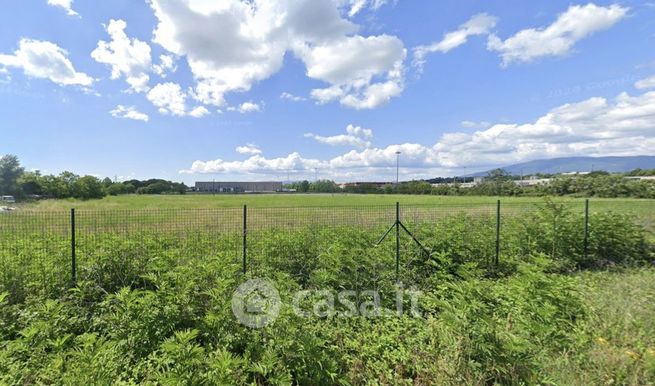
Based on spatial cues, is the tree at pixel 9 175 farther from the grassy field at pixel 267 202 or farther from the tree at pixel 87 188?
the grassy field at pixel 267 202

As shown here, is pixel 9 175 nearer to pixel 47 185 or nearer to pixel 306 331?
pixel 47 185

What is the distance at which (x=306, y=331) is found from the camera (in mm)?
3107

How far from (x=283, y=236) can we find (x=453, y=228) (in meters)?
3.98

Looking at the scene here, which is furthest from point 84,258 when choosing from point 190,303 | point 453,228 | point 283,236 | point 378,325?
point 453,228

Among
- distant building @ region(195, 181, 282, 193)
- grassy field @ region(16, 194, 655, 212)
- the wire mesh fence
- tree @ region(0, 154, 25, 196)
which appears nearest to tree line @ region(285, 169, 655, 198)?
grassy field @ region(16, 194, 655, 212)

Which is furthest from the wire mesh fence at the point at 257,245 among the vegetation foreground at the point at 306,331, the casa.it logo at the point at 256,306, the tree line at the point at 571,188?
the tree line at the point at 571,188

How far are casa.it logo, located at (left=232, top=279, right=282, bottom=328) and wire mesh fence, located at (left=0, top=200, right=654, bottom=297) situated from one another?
680 mm

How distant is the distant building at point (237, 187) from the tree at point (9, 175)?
5991cm

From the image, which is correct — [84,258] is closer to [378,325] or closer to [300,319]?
[300,319]

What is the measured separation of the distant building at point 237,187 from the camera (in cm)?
12912

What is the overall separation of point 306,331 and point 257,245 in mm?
3548

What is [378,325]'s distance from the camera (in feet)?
12.9

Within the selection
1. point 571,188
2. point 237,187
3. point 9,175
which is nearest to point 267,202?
point 571,188

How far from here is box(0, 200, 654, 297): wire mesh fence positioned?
4.80m
